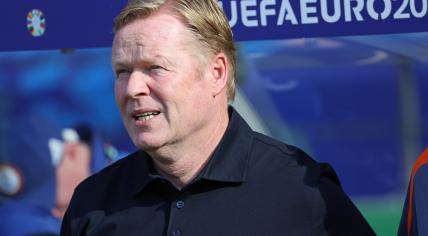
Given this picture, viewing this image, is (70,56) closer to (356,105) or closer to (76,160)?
(76,160)

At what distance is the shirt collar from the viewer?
2.17 meters

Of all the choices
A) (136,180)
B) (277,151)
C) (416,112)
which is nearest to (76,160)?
(136,180)

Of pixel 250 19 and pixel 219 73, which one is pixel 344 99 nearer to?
pixel 250 19

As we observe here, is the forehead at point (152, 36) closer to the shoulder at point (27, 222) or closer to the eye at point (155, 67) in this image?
the eye at point (155, 67)

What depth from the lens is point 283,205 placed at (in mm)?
2141

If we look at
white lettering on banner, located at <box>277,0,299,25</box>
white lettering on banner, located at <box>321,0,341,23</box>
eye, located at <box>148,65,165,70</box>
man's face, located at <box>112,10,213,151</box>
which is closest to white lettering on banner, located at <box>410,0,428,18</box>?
white lettering on banner, located at <box>321,0,341,23</box>

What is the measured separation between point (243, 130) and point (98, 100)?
802 millimetres

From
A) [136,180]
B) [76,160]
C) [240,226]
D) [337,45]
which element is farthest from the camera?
[76,160]

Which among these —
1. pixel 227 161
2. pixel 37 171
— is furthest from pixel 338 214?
pixel 37 171

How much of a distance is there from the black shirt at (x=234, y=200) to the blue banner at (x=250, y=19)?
55 centimetres

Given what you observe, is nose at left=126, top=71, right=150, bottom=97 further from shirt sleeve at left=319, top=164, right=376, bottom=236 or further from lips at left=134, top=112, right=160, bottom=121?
shirt sleeve at left=319, top=164, right=376, bottom=236

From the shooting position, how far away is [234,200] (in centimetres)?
214

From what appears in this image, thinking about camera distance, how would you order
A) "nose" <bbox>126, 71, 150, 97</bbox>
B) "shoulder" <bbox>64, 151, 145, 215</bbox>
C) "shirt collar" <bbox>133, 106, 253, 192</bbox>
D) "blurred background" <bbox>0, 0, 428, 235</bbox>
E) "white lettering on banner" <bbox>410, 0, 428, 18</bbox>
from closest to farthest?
"nose" <bbox>126, 71, 150, 97</bbox>
"shirt collar" <bbox>133, 106, 253, 192</bbox>
"shoulder" <bbox>64, 151, 145, 215</bbox>
"white lettering on banner" <bbox>410, 0, 428, 18</bbox>
"blurred background" <bbox>0, 0, 428, 235</bbox>

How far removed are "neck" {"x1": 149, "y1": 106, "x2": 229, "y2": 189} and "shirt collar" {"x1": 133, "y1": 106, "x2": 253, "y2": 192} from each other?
21mm
